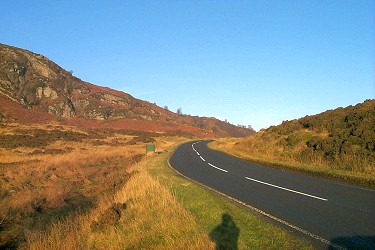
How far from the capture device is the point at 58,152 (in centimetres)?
3100

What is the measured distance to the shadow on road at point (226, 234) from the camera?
628 centimetres

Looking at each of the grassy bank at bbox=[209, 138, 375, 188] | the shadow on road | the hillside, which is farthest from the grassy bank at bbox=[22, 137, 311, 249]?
the hillside

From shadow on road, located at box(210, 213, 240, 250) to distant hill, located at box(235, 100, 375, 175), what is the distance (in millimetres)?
9582

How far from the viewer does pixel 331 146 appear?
60.3 ft

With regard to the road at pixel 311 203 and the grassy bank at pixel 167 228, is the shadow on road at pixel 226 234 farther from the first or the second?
the road at pixel 311 203

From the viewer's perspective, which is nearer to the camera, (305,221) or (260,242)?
(260,242)

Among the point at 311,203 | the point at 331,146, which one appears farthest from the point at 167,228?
the point at 331,146

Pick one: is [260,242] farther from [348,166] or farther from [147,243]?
[348,166]

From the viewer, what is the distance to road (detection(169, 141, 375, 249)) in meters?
6.54

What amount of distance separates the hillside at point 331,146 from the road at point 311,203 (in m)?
2.46

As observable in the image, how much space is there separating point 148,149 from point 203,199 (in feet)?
60.7

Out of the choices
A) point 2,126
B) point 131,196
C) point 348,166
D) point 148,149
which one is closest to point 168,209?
point 131,196

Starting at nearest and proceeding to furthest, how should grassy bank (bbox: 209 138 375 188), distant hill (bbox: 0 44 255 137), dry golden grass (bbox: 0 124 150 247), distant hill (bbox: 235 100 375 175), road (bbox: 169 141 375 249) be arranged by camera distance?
road (bbox: 169 141 375 249) < dry golden grass (bbox: 0 124 150 247) < grassy bank (bbox: 209 138 375 188) < distant hill (bbox: 235 100 375 175) < distant hill (bbox: 0 44 255 137)

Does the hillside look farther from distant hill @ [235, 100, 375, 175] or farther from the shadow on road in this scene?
the shadow on road
